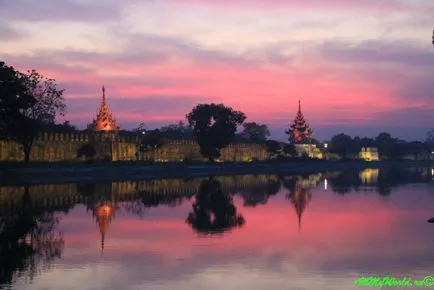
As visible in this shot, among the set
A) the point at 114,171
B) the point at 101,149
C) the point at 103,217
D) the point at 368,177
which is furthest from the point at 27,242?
the point at 101,149

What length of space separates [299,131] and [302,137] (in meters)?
2.22

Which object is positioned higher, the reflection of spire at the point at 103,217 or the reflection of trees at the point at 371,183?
the reflection of trees at the point at 371,183

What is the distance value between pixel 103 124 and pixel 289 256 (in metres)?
95.6

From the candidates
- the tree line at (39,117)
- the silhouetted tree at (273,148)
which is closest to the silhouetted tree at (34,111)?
the tree line at (39,117)

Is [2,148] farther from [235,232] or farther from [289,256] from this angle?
[289,256]

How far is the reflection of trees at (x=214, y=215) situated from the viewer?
93.5 ft

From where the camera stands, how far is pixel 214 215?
3397 centimetres

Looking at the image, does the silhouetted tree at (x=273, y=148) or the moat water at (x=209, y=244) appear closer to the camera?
the moat water at (x=209, y=244)

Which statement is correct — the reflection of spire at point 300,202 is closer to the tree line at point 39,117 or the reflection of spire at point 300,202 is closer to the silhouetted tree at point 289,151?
the tree line at point 39,117

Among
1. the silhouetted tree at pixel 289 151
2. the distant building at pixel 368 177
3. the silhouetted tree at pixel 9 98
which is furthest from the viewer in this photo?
the silhouetted tree at pixel 289 151

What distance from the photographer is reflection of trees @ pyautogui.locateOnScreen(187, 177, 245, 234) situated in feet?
93.5

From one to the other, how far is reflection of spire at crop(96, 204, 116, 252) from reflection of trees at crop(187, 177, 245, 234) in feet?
11.7

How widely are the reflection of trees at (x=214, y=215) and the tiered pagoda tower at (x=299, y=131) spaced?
5572 inches

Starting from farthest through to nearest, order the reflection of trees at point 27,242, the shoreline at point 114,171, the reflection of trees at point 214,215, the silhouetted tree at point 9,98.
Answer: the shoreline at point 114,171 → the silhouetted tree at point 9,98 → the reflection of trees at point 214,215 → the reflection of trees at point 27,242
